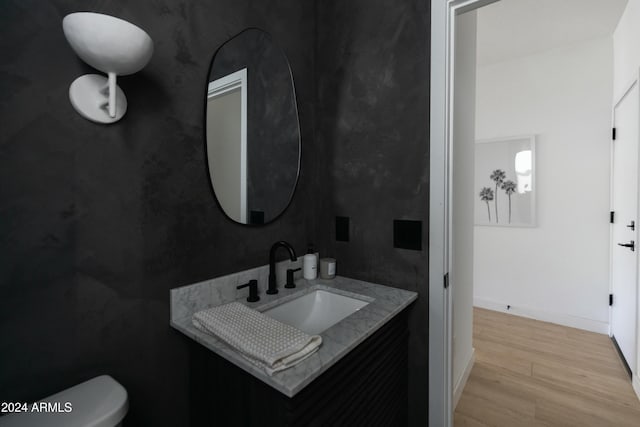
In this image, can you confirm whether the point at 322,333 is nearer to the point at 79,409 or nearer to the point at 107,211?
the point at 79,409

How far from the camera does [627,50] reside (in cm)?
224

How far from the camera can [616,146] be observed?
2.57 metres

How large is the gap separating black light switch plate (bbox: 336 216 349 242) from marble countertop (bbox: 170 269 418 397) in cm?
22

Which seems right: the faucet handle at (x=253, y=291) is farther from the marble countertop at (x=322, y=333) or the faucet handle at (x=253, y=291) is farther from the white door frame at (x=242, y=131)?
the white door frame at (x=242, y=131)

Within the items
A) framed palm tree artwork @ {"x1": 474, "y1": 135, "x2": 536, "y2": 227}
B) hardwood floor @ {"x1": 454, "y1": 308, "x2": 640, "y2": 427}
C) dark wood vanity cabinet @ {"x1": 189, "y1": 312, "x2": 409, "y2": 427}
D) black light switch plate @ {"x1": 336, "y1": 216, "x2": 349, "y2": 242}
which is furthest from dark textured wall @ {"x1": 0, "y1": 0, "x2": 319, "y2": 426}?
framed palm tree artwork @ {"x1": 474, "y1": 135, "x2": 536, "y2": 227}

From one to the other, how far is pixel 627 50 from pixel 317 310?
10.2 feet

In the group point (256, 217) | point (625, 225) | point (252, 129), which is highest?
point (252, 129)

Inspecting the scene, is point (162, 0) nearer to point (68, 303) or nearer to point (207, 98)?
point (207, 98)

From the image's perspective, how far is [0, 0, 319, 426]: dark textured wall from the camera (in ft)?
2.51

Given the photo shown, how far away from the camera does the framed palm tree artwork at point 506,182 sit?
3.10m

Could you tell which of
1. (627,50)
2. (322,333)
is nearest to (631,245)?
(627,50)

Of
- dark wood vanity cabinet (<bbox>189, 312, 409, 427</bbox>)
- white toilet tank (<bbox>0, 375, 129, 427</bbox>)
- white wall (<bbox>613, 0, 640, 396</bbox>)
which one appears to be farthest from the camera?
white wall (<bbox>613, 0, 640, 396</bbox>)

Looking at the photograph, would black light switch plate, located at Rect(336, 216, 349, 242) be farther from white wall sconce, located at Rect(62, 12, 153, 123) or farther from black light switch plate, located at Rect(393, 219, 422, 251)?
white wall sconce, located at Rect(62, 12, 153, 123)

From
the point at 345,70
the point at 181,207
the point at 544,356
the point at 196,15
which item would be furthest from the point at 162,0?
the point at 544,356
